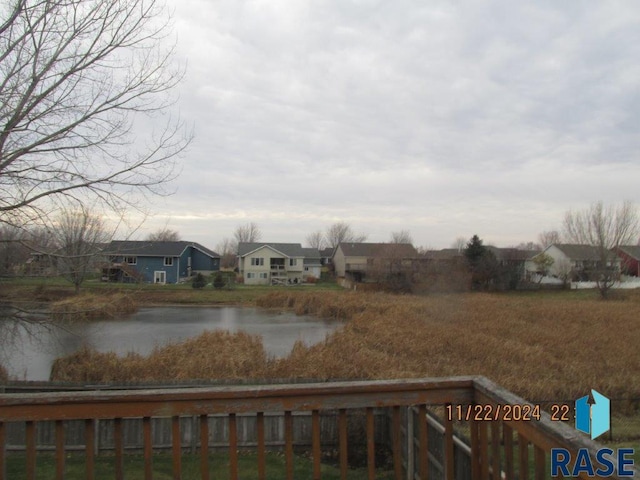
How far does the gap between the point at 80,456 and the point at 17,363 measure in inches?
287

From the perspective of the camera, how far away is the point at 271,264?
46.2m

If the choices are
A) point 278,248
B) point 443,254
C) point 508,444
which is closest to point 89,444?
point 508,444

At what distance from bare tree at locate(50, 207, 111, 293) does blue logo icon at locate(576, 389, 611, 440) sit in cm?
684

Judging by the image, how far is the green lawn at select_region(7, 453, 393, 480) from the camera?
6.42 meters

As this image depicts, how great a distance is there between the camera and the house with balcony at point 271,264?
148ft

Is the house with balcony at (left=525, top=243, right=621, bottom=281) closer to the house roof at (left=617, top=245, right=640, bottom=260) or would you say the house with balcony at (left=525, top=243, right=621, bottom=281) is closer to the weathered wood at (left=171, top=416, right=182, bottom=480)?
the house roof at (left=617, top=245, right=640, bottom=260)

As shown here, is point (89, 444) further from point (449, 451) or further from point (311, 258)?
point (311, 258)

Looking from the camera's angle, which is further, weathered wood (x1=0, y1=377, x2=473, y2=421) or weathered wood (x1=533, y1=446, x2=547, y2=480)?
weathered wood (x1=0, y1=377, x2=473, y2=421)

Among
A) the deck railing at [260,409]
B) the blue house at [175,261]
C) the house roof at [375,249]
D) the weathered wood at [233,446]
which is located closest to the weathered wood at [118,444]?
the deck railing at [260,409]

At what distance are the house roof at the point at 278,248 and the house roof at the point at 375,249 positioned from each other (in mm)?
5596

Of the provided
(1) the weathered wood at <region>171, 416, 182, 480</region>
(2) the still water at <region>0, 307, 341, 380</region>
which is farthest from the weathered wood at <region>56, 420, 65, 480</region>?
(2) the still water at <region>0, 307, 341, 380</region>

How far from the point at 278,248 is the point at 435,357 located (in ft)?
118

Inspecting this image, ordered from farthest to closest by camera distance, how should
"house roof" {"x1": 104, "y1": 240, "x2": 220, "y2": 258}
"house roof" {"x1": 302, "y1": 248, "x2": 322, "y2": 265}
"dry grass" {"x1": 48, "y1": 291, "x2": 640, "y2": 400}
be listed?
"house roof" {"x1": 302, "y1": 248, "x2": 322, "y2": 265}, "dry grass" {"x1": 48, "y1": 291, "x2": 640, "y2": 400}, "house roof" {"x1": 104, "y1": 240, "x2": 220, "y2": 258}

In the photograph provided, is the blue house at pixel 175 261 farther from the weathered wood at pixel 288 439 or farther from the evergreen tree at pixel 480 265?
the weathered wood at pixel 288 439
